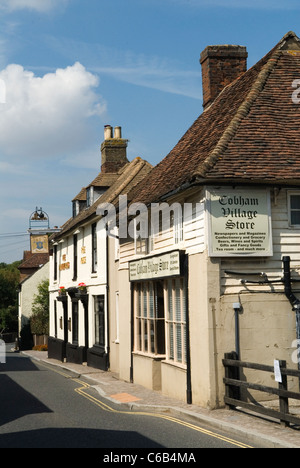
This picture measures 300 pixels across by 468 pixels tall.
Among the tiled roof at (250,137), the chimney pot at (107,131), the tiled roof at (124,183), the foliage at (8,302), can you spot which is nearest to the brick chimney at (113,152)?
the chimney pot at (107,131)

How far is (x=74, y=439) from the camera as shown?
387 inches

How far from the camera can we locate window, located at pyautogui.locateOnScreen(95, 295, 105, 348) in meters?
25.2

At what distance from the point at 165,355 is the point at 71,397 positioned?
2727 millimetres

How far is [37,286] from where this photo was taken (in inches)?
2024

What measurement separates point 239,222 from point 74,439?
5.70 meters

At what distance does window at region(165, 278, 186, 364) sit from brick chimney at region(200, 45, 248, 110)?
7.54 metres

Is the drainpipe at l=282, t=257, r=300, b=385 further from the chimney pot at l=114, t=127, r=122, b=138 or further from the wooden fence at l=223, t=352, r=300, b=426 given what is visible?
the chimney pot at l=114, t=127, r=122, b=138

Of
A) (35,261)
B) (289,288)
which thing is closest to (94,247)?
(289,288)

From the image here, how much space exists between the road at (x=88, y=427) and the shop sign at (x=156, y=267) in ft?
11.2

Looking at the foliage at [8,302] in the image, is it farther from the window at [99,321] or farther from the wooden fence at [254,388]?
the wooden fence at [254,388]

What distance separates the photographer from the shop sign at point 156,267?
567 inches

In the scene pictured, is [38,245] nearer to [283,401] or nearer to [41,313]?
[41,313]
